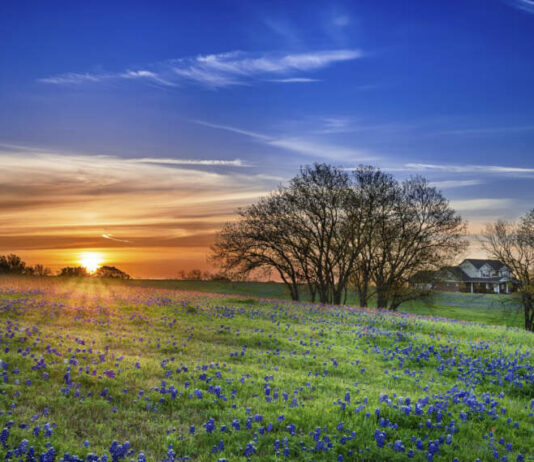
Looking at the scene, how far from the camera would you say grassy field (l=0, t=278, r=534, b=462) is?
769cm

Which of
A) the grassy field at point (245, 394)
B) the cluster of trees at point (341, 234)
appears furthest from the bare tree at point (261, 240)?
the grassy field at point (245, 394)

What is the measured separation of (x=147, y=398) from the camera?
9.58 metres

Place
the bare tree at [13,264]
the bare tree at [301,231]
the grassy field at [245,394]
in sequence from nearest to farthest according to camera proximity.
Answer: the grassy field at [245,394] < the bare tree at [301,231] < the bare tree at [13,264]

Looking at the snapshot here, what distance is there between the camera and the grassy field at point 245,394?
769cm

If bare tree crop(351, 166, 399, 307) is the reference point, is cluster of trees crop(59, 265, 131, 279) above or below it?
below

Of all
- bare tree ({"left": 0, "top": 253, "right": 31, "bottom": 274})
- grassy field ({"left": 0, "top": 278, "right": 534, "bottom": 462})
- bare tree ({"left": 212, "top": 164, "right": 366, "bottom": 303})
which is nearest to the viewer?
grassy field ({"left": 0, "top": 278, "right": 534, "bottom": 462})

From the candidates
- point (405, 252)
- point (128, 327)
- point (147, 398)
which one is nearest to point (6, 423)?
point (147, 398)

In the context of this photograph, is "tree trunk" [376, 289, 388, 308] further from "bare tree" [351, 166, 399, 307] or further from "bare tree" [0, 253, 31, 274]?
"bare tree" [0, 253, 31, 274]

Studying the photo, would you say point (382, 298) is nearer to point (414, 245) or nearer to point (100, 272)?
point (414, 245)

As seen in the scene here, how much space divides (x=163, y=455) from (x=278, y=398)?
3.39 m

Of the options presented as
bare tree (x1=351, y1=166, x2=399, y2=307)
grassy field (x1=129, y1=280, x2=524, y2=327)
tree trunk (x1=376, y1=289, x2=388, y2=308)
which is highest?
bare tree (x1=351, y1=166, x2=399, y2=307)

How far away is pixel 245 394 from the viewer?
33.8ft

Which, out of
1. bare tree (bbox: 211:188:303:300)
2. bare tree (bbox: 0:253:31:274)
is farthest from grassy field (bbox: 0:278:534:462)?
bare tree (bbox: 0:253:31:274)

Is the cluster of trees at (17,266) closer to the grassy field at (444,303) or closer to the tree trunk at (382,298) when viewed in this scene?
the grassy field at (444,303)
